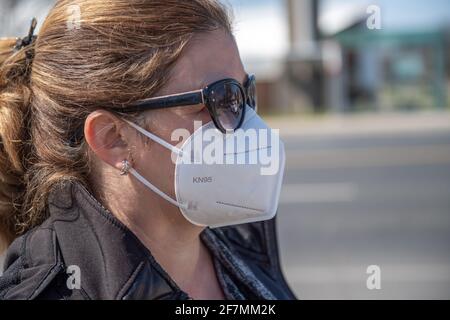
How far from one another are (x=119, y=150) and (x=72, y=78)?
8.4 inches

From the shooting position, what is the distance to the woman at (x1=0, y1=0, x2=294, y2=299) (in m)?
1.54

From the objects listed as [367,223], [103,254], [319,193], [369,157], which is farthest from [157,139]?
[369,157]

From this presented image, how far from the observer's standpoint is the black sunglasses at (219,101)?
167 cm

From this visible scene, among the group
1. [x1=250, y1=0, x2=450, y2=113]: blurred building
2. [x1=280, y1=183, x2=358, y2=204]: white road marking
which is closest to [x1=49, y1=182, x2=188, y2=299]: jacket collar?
[x1=280, y1=183, x2=358, y2=204]: white road marking

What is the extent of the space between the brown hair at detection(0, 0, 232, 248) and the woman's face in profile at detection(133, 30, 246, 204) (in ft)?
0.09

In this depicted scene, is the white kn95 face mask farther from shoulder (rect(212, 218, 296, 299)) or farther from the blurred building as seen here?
the blurred building

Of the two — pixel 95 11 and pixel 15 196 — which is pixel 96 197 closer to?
pixel 15 196

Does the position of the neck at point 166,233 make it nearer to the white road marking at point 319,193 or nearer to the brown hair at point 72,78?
the brown hair at point 72,78

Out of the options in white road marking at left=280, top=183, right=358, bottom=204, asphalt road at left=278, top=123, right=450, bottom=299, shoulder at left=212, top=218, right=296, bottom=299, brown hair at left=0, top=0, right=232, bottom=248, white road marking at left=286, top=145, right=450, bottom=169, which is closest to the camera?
brown hair at left=0, top=0, right=232, bottom=248

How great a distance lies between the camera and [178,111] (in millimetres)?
1692

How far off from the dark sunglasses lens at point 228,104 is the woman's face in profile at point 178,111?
31 millimetres

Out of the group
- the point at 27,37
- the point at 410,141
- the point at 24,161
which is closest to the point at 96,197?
the point at 24,161

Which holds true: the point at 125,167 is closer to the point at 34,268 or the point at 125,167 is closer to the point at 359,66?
the point at 34,268
